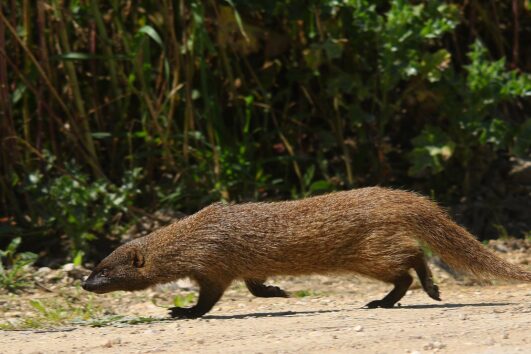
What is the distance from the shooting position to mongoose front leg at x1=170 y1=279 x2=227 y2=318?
18.3ft

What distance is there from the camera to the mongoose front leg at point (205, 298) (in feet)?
18.3

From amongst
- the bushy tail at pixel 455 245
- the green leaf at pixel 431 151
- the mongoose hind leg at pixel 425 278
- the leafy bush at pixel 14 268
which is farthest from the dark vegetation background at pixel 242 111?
the mongoose hind leg at pixel 425 278

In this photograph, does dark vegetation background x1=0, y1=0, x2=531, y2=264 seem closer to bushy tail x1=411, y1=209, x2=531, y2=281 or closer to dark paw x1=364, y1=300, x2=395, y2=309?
bushy tail x1=411, y1=209, x2=531, y2=281

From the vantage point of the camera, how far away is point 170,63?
749cm

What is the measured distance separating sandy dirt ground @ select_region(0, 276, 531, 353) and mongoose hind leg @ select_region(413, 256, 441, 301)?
2.7 inches

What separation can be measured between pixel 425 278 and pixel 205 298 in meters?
1.10

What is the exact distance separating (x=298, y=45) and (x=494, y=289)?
243 cm

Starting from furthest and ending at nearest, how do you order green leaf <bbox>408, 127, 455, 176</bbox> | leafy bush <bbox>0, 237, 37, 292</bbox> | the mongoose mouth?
green leaf <bbox>408, 127, 455, 176</bbox> → leafy bush <bbox>0, 237, 37, 292</bbox> → the mongoose mouth

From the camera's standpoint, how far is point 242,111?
7.78 metres

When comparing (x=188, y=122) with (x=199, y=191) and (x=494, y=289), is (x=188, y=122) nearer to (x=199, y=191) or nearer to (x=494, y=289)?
(x=199, y=191)

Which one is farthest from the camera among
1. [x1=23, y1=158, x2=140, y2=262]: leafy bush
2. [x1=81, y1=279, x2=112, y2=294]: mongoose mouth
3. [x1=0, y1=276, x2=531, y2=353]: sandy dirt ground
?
[x1=23, y1=158, x2=140, y2=262]: leafy bush

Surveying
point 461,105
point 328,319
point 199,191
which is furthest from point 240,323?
point 461,105

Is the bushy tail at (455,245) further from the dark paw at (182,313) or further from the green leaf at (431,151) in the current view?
the green leaf at (431,151)

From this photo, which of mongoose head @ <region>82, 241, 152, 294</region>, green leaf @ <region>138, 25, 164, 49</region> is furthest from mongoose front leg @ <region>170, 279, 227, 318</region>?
green leaf @ <region>138, 25, 164, 49</region>
